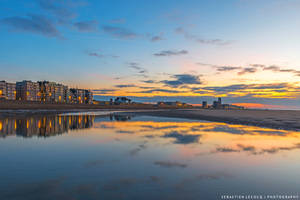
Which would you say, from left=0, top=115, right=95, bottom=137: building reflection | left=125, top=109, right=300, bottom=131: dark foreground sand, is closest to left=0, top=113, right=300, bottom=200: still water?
left=0, top=115, right=95, bottom=137: building reflection

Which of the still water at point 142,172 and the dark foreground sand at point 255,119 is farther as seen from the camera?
the dark foreground sand at point 255,119

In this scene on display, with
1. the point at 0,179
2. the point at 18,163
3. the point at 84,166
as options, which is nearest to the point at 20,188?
the point at 0,179

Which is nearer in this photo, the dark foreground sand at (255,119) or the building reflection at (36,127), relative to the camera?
the building reflection at (36,127)

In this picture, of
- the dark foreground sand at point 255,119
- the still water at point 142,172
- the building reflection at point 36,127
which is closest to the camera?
the still water at point 142,172

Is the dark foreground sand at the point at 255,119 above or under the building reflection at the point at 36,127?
under

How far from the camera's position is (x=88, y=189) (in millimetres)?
7133

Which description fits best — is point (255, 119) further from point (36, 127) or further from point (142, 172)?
point (142, 172)

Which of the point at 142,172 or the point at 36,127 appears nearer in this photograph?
the point at 142,172

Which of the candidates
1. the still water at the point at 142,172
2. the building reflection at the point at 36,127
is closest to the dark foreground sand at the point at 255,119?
the still water at the point at 142,172

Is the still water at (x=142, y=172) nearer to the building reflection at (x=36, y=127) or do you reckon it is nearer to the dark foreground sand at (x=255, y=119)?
the building reflection at (x=36, y=127)

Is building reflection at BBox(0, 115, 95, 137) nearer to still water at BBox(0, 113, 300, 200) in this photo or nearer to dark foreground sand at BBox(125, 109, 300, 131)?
still water at BBox(0, 113, 300, 200)

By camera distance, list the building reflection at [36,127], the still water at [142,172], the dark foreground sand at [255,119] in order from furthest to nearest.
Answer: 1. the dark foreground sand at [255,119]
2. the building reflection at [36,127]
3. the still water at [142,172]

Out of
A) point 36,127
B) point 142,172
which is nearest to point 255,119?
point 36,127

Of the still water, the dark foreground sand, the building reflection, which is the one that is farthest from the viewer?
the dark foreground sand
